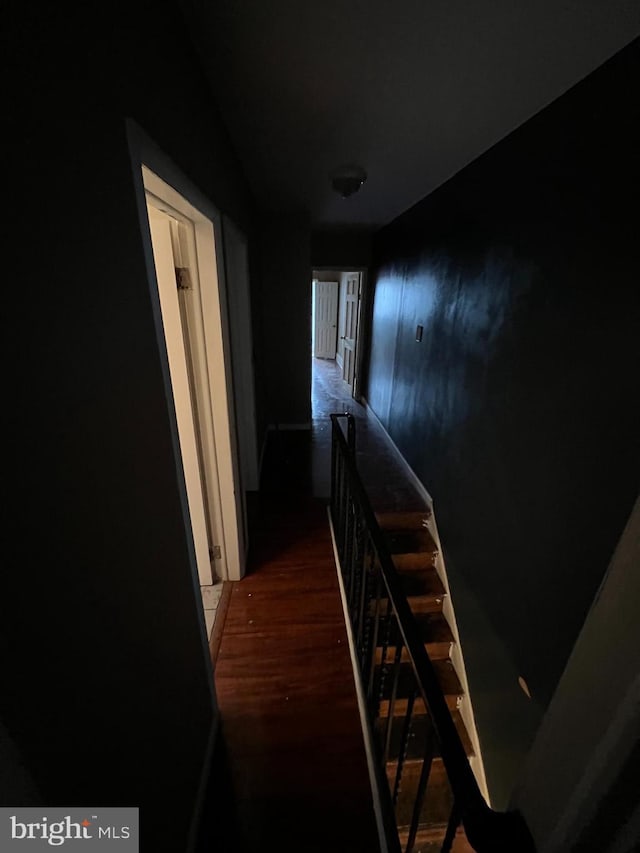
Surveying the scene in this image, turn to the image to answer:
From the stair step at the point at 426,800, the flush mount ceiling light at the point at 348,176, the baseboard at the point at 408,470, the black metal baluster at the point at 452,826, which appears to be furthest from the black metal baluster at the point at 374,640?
the flush mount ceiling light at the point at 348,176

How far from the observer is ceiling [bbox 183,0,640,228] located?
2.89 feet

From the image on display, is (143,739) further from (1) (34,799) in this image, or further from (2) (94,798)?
(1) (34,799)

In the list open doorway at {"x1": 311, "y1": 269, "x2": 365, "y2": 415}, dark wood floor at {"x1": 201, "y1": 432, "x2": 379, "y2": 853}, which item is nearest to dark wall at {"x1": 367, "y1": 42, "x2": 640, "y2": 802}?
dark wood floor at {"x1": 201, "y1": 432, "x2": 379, "y2": 853}

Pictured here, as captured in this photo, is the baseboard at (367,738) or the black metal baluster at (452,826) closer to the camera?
the black metal baluster at (452,826)

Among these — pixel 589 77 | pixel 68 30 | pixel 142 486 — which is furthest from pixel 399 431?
pixel 68 30

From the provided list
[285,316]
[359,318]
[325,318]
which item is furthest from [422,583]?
[325,318]

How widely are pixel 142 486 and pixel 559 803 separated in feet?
2.78

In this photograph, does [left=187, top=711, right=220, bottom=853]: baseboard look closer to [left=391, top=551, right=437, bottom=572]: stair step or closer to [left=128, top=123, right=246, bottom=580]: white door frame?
[left=128, top=123, right=246, bottom=580]: white door frame

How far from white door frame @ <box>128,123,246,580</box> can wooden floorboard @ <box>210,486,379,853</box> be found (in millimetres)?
349

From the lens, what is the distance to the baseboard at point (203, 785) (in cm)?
101

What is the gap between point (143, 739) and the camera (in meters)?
0.71

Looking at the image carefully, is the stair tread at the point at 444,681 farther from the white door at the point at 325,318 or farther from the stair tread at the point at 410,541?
the white door at the point at 325,318

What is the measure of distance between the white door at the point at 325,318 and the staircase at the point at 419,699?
19.2 ft

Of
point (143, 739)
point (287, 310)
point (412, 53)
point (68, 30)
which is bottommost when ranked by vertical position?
point (143, 739)
